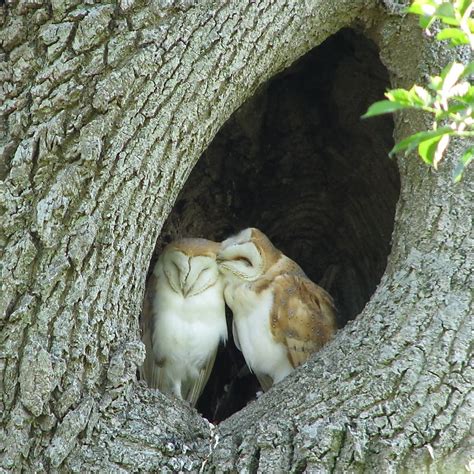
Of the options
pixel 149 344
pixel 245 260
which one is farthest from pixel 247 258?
pixel 149 344

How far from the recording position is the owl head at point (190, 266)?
3.31 meters

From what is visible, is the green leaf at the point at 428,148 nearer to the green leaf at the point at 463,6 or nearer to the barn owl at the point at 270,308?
the green leaf at the point at 463,6

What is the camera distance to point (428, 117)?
2.91m

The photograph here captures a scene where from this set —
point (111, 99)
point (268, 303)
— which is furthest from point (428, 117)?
point (111, 99)

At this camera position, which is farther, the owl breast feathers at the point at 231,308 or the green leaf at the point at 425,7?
the owl breast feathers at the point at 231,308

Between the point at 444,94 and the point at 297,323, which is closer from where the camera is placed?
the point at 444,94

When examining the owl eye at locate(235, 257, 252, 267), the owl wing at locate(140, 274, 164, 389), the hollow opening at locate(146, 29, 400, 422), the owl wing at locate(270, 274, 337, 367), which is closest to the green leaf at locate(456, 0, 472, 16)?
→ the owl wing at locate(270, 274, 337, 367)

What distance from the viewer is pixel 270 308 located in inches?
128

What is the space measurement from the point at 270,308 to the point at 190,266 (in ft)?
1.04

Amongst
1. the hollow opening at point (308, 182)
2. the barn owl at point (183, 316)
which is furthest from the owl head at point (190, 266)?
the hollow opening at point (308, 182)

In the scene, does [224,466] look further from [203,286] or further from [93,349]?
[203,286]

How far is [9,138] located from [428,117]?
1291mm

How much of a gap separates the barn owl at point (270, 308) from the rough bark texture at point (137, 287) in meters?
0.64

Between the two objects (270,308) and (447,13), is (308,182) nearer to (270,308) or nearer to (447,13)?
(270,308)
